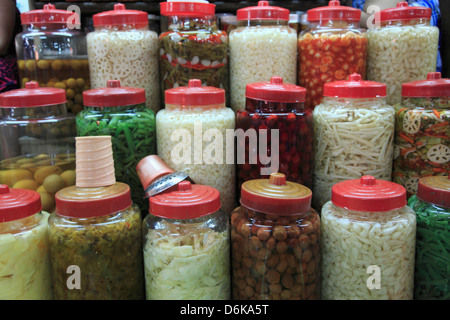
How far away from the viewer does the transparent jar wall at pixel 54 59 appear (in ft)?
4.48

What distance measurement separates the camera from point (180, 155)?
1.16 m

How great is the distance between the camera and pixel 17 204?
0.92m

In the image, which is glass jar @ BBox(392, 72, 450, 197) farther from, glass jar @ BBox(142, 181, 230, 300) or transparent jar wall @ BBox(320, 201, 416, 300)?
glass jar @ BBox(142, 181, 230, 300)

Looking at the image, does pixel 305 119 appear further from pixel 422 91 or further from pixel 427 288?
pixel 427 288

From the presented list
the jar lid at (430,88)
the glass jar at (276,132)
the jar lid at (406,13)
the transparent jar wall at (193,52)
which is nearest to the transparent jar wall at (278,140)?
the glass jar at (276,132)

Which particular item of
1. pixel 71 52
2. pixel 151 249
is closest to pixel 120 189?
pixel 151 249

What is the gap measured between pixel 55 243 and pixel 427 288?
902 millimetres

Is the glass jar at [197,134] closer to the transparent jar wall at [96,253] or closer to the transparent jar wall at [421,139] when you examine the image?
the transparent jar wall at [96,253]

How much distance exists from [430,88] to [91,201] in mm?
973

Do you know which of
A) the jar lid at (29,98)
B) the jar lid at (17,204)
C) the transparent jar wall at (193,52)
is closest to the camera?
the jar lid at (17,204)

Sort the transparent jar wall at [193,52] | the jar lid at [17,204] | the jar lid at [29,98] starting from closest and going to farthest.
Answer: the jar lid at [17,204] < the jar lid at [29,98] < the transparent jar wall at [193,52]

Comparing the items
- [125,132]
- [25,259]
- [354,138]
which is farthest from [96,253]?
[354,138]

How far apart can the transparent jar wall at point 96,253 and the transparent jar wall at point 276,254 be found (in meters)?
0.25

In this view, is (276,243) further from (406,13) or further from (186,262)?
(406,13)
